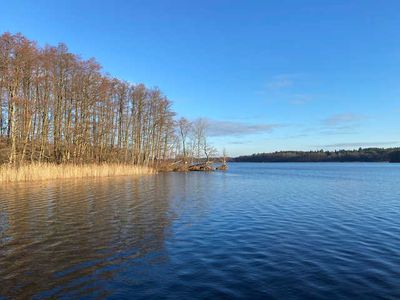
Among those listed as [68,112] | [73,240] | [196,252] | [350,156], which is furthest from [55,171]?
[350,156]

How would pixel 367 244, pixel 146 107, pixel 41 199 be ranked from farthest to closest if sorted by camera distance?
pixel 146 107, pixel 41 199, pixel 367 244

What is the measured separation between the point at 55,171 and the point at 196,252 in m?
27.9

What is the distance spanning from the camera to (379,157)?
160 m

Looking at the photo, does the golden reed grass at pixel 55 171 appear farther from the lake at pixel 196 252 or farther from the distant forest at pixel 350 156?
the distant forest at pixel 350 156

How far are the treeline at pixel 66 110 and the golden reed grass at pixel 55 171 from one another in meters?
2.08

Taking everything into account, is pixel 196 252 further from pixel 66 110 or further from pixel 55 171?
pixel 66 110

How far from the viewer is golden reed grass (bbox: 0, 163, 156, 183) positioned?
2840 cm

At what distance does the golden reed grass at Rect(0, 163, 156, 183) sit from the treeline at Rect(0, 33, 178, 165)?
2.08m

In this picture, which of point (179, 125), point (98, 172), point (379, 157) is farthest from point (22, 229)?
point (379, 157)

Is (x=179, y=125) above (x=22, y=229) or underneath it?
above

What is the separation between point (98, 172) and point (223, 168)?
38267mm

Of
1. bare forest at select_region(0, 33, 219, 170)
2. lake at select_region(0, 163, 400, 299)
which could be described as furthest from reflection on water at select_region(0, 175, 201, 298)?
bare forest at select_region(0, 33, 219, 170)

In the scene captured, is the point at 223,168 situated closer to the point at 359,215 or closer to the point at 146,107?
the point at 146,107

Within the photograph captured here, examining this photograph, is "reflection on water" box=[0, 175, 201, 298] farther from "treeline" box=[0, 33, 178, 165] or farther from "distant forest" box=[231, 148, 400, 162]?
"distant forest" box=[231, 148, 400, 162]
